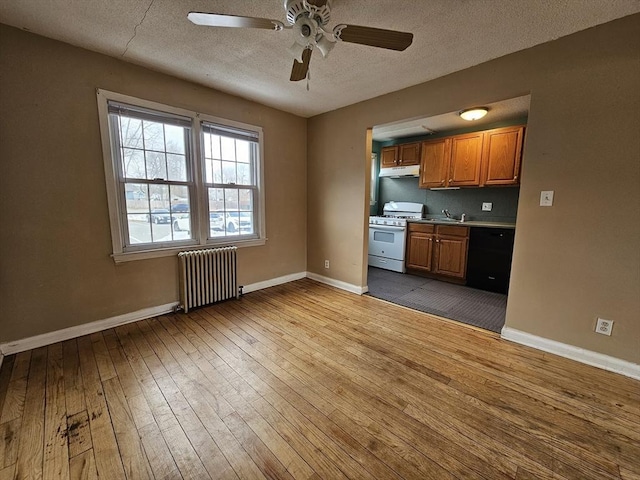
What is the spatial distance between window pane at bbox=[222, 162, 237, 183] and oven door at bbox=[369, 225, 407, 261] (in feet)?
8.79

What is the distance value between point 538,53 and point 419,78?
945 mm

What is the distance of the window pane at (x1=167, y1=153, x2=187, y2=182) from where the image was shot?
9.21 ft

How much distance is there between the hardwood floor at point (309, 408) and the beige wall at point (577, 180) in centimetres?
42

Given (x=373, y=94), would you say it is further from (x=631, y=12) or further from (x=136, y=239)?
(x=136, y=239)

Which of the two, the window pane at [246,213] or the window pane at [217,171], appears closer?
the window pane at [217,171]

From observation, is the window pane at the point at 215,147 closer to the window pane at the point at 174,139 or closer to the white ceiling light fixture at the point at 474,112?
the window pane at the point at 174,139

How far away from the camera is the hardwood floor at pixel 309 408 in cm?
127

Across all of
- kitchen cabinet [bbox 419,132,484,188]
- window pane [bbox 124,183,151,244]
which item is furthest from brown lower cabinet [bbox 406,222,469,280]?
window pane [bbox 124,183,151,244]

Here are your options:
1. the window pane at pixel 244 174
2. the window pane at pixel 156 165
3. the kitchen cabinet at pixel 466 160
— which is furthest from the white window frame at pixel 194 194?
the kitchen cabinet at pixel 466 160

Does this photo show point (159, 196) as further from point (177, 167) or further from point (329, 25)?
point (329, 25)

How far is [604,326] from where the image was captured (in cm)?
202

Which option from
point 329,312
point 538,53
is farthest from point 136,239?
point 538,53

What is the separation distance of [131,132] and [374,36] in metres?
2.38

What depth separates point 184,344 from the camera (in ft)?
7.61
